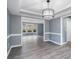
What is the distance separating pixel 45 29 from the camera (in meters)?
7.33

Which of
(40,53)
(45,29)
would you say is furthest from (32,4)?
(45,29)

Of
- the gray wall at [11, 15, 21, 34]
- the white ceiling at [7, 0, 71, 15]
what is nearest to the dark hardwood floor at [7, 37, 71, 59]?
the gray wall at [11, 15, 21, 34]

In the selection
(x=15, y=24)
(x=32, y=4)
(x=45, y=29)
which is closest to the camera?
(x=32, y=4)

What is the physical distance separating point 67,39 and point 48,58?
13.2 feet

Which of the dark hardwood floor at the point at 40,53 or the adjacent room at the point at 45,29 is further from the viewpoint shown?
the adjacent room at the point at 45,29

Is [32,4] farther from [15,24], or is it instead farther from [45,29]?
[45,29]

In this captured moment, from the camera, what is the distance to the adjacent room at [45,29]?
3.44m

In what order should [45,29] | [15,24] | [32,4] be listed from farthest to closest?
[45,29], [15,24], [32,4]

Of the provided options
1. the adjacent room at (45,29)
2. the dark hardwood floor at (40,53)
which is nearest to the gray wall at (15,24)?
the adjacent room at (45,29)

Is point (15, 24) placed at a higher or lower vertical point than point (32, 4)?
lower

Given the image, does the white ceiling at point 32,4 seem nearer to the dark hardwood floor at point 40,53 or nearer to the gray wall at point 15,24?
the gray wall at point 15,24

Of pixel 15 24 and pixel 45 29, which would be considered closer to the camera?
pixel 15 24
